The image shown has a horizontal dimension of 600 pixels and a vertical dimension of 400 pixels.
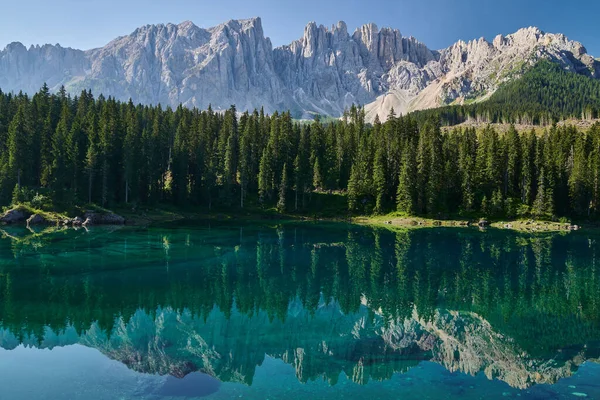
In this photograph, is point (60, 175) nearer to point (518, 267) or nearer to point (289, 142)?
point (289, 142)

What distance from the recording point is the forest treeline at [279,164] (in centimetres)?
8438

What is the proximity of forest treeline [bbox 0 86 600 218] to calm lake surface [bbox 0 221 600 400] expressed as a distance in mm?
37749

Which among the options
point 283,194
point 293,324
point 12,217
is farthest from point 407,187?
point 12,217

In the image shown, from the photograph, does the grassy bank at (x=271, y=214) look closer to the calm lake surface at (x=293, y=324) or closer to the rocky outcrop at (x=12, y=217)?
the rocky outcrop at (x=12, y=217)

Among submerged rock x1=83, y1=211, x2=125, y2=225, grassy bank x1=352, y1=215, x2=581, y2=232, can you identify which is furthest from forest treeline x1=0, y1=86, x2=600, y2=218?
submerged rock x1=83, y1=211, x2=125, y2=225

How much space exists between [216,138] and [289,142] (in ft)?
67.7

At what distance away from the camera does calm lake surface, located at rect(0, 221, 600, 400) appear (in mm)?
17703

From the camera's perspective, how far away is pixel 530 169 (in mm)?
98500

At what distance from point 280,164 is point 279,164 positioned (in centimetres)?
26

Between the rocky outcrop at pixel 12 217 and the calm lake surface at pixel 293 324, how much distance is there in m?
24.5

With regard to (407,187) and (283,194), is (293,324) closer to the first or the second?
(283,194)

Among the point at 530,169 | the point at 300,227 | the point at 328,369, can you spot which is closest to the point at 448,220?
the point at 530,169

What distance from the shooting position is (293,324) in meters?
26.2

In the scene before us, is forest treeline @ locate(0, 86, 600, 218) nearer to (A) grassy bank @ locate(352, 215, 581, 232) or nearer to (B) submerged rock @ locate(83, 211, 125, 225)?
(A) grassy bank @ locate(352, 215, 581, 232)
